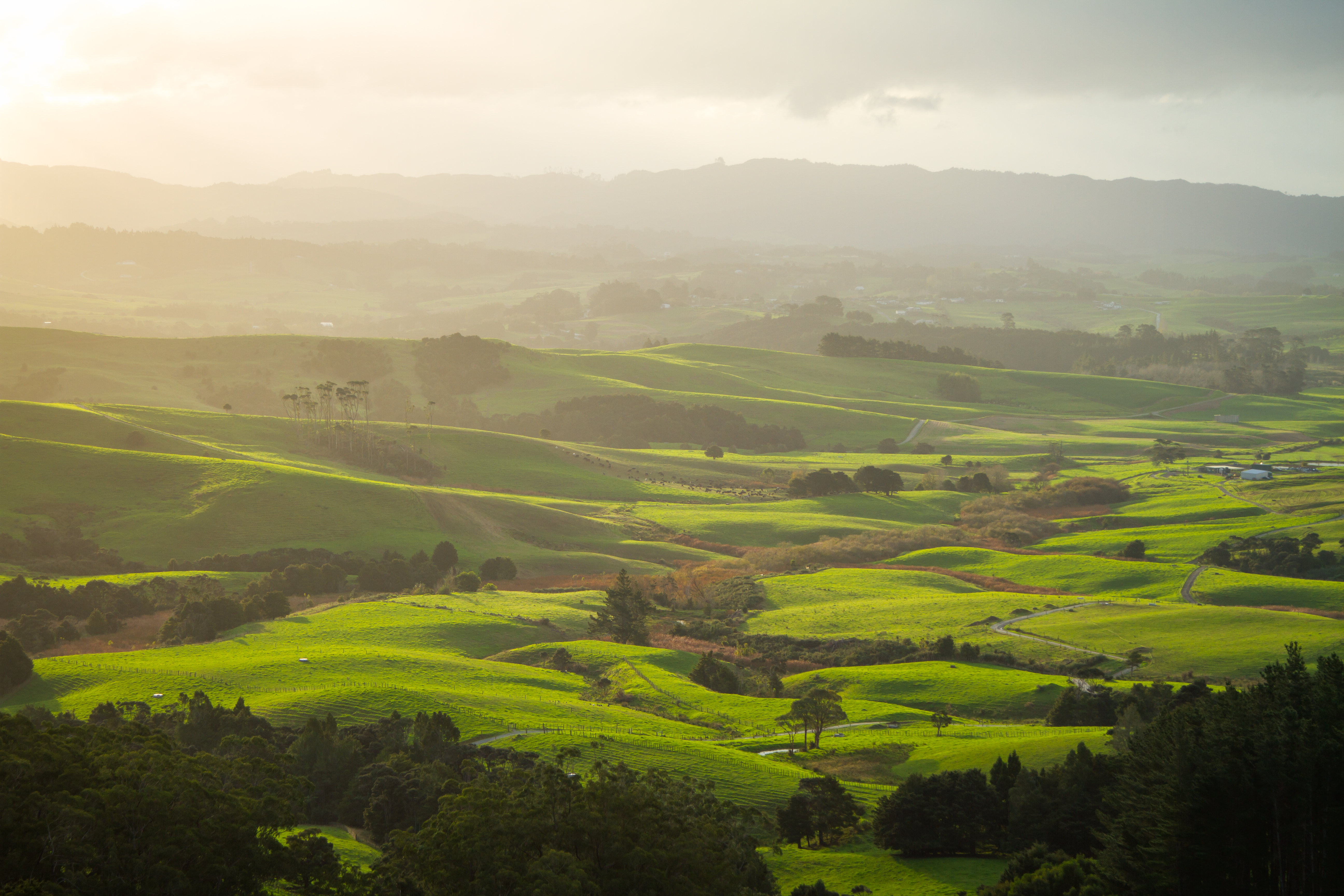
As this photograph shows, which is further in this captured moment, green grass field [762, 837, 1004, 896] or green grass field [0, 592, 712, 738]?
green grass field [0, 592, 712, 738]

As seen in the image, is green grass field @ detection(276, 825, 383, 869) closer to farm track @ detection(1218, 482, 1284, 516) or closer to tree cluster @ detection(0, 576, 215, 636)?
tree cluster @ detection(0, 576, 215, 636)

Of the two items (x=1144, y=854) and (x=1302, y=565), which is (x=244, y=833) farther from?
(x=1302, y=565)

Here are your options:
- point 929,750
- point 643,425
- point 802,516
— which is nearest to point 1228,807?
point 929,750

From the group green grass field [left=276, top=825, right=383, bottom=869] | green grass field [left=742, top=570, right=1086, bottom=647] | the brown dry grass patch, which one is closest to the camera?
green grass field [left=276, top=825, right=383, bottom=869]

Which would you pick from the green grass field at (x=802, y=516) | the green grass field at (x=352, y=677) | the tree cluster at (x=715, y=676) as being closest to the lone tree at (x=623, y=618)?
the green grass field at (x=352, y=677)

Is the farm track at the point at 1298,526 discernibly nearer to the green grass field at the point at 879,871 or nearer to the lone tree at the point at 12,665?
the green grass field at the point at 879,871

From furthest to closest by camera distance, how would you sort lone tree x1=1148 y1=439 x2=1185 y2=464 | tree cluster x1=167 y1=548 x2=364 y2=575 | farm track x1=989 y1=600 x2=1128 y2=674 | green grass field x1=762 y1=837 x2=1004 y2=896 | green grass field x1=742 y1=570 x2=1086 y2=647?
lone tree x1=1148 y1=439 x2=1185 y2=464 → tree cluster x1=167 y1=548 x2=364 y2=575 → green grass field x1=742 y1=570 x2=1086 y2=647 → farm track x1=989 y1=600 x2=1128 y2=674 → green grass field x1=762 y1=837 x2=1004 y2=896

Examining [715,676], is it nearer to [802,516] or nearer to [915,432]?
[802,516]

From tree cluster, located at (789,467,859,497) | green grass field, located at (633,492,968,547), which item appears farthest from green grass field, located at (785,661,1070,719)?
tree cluster, located at (789,467,859,497)
